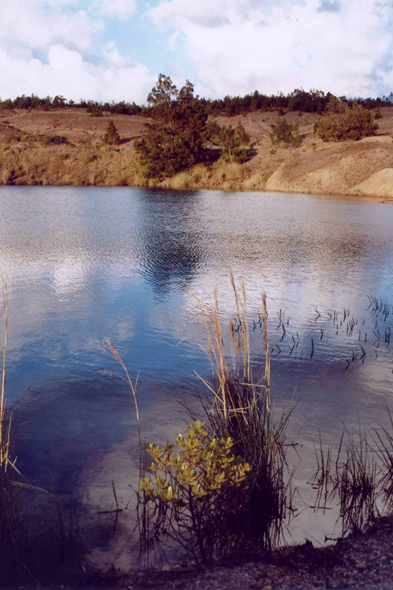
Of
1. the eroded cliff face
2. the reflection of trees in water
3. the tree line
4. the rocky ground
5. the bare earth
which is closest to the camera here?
the rocky ground

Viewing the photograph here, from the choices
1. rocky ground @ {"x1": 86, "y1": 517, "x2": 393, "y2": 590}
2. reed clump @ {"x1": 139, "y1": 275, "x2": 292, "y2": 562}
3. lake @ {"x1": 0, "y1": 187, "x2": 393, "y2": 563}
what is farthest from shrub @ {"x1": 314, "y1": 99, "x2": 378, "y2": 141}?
rocky ground @ {"x1": 86, "y1": 517, "x2": 393, "y2": 590}

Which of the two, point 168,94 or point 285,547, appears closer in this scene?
point 285,547

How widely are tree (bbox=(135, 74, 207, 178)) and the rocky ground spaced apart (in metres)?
30.9

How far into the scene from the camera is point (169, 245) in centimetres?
1188

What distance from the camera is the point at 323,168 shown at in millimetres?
28750

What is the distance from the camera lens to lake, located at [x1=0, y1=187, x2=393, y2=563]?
136 inches

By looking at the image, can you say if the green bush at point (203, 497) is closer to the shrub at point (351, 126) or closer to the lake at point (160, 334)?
the lake at point (160, 334)

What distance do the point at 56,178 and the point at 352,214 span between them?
76.7 feet

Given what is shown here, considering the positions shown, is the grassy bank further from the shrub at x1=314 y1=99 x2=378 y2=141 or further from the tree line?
the tree line

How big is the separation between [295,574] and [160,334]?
3.82 m

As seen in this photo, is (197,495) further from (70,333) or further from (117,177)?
(117,177)

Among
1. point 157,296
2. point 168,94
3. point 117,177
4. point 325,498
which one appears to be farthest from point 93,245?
point 168,94

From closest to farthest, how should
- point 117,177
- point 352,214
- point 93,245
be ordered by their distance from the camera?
point 93,245 → point 352,214 → point 117,177

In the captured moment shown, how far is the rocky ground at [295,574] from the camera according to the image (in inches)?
80.1
